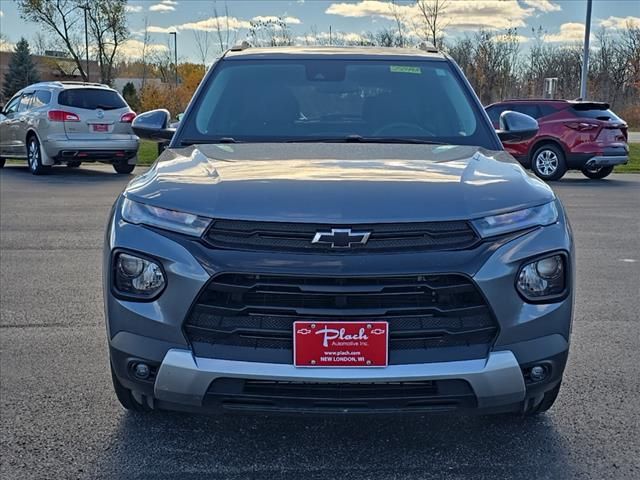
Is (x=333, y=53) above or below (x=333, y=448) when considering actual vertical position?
above

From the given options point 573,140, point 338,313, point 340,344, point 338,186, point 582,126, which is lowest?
point 573,140

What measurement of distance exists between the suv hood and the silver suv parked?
11026 mm

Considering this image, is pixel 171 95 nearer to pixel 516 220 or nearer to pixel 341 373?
pixel 516 220

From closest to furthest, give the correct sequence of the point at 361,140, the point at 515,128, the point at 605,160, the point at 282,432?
the point at 282,432 → the point at 361,140 → the point at 515,128 → the point at 605,160

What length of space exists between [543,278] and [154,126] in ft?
8.76

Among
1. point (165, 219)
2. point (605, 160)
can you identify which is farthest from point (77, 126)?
point (165, 219)

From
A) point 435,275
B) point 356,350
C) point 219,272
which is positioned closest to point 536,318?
point 435,275

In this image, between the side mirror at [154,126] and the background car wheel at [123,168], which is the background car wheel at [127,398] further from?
the background car wheel at [123,168]

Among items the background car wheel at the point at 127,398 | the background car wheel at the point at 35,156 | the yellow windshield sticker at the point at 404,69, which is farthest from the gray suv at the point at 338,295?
the background car wheel at the point at 35,156

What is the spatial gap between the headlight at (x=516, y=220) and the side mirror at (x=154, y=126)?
94.5 inches

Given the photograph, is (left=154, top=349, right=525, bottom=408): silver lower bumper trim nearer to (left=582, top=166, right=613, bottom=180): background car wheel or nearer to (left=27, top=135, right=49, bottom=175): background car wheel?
(left=27, top=135, right=49, bottom=175): background car wheel

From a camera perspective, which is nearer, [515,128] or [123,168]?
[515,128]

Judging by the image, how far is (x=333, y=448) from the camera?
3080 mm

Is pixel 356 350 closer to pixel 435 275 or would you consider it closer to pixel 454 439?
pixel 435 275
